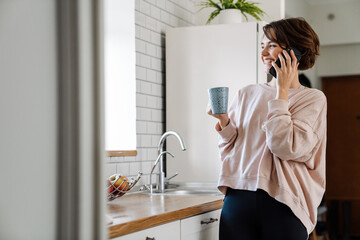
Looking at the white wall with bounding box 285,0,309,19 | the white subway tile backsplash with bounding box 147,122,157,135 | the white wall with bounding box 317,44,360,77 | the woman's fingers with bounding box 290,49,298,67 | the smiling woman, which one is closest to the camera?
the woman's fingers with bounding box 290,49,298,67

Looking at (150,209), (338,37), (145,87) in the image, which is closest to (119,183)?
(150,209)

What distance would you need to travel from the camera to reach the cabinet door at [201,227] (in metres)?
2.30

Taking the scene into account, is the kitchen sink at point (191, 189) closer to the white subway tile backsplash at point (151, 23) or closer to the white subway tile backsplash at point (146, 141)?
the white subway tile backsplash at point (146, 141)

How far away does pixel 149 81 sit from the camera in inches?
132

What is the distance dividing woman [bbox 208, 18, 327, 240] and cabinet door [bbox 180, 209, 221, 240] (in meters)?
0.19

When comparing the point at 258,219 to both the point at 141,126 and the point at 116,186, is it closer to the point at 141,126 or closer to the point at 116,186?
the point at 116,186

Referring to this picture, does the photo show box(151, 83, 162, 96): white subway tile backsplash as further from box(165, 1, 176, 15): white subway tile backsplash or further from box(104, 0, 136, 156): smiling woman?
box(165, 1, 176, 15): white subway tile backsplash

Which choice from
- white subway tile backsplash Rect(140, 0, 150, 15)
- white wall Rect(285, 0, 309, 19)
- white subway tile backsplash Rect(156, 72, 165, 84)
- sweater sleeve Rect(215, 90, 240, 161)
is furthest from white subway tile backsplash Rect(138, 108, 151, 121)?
white wall Rect(285, 0, 309, 19)

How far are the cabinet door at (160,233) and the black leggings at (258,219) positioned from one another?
0.63 ft

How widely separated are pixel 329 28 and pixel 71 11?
6.79 meters

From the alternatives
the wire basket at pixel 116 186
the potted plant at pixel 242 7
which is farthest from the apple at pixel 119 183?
the potted plant at pixel 242 7

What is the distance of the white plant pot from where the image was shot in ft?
11.5

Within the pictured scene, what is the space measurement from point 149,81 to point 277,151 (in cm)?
150
